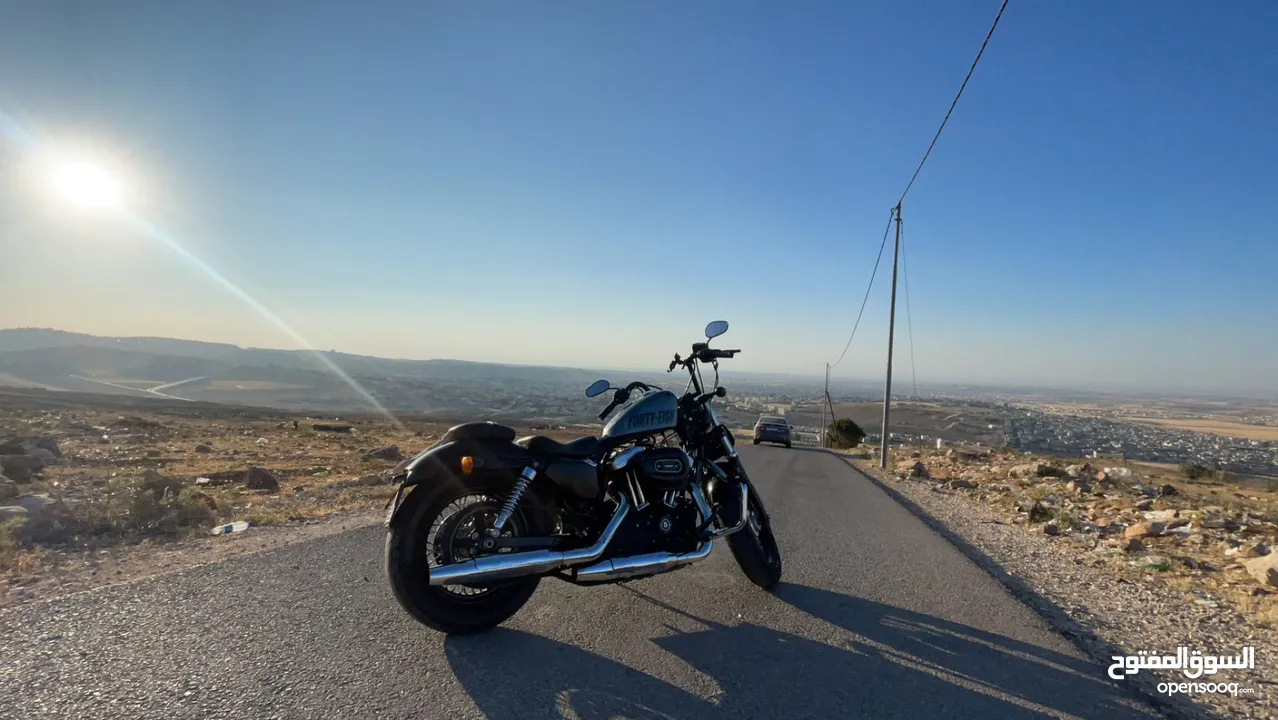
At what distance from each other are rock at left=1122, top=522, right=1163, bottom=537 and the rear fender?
8.15 m

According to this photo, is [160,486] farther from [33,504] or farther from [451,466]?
[451,466]

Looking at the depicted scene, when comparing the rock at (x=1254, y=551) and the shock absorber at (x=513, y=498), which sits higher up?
the shock absorber at (x=513, y=498)

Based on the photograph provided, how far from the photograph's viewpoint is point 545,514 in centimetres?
395

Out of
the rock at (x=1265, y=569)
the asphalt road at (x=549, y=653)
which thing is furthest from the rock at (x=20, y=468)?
the rock at (x=1265, y=569)

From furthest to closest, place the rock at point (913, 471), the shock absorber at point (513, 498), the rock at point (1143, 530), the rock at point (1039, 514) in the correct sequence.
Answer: the rock at point (913, 471)
the rock at point (1039, 514)
the rock at point (1143, 530)
the shock absorber at point (513, 498)

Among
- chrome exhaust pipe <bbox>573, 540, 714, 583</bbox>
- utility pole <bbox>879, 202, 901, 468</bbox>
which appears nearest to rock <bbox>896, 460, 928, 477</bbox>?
utility pole <bbox>879, 202, 901, 468</bbox>

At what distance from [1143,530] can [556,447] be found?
8.05m

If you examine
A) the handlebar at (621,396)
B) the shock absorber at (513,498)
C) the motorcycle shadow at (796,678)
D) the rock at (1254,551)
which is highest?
the handlebar at (621,396)

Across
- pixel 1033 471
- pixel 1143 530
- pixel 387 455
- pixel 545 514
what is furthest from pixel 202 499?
pixel 1033 471

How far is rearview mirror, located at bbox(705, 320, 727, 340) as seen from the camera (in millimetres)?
5023

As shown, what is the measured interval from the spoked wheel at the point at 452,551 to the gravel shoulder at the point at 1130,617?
3532mm

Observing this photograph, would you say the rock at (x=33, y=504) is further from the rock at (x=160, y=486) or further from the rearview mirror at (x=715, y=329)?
the rearview mirror at (x=715, y=329)

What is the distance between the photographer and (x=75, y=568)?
5.11 meters

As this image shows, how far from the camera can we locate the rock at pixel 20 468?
Answer: 31.8 feet
